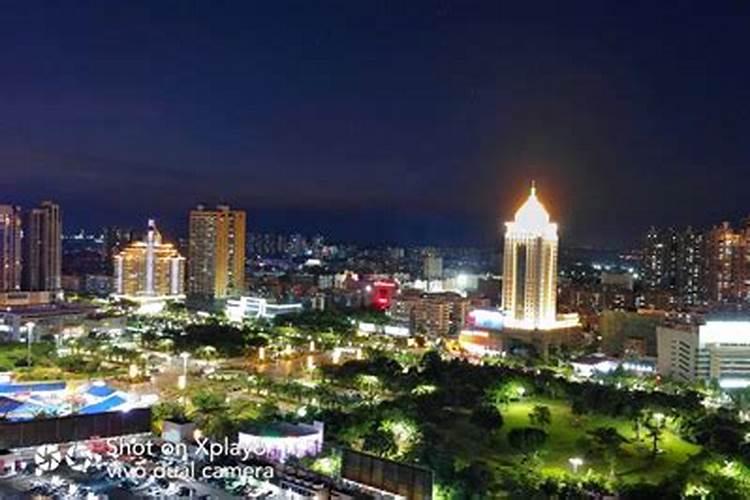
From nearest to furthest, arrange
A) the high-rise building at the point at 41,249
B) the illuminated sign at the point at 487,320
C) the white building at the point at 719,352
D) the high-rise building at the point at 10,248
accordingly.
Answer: the white building at the point at 719,352, the illuminated sign at the point at 487,320, the high-rise building at the point at 10,248, the high-rise building at the point at 41,249

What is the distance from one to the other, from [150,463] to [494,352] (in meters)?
12.0

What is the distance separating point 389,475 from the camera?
7094mm

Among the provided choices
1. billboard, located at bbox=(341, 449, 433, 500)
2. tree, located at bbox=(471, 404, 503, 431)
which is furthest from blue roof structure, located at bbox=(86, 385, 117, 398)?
billboard, located at bbox=(341, 449, 433, 500)

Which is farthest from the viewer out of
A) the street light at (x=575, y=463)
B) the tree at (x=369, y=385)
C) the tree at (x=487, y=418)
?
the tree at (x=369, y=385)

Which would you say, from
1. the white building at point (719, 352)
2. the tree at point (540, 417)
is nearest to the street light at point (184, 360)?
the tree at point (540, 417)

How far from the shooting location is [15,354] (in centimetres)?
1583

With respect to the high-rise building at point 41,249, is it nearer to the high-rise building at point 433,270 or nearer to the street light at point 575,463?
the high-rise building at point 433,270

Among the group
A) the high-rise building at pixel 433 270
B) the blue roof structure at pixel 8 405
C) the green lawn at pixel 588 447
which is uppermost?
the high-rise building at pixel 433 270

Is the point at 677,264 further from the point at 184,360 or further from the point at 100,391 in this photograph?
the point at 100,391

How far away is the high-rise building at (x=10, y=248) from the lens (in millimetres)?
22344

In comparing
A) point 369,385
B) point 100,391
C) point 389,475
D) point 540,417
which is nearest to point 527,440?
point 540,417

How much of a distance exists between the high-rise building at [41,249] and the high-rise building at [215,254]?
3.86 metres

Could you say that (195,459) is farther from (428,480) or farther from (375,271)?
(375,271)

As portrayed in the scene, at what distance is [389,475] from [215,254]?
1952 cm
